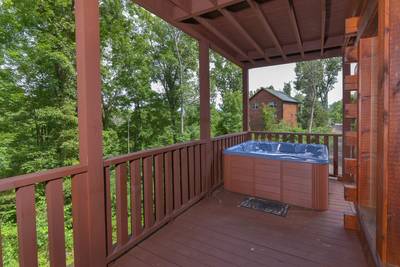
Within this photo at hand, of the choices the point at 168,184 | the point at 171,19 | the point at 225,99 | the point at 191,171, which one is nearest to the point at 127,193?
the point at 168,184

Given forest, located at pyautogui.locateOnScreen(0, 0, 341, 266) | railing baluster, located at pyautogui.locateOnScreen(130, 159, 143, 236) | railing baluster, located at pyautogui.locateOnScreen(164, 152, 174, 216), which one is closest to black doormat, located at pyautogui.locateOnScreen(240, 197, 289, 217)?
railing baluster, located at pyautogui.locateOnScreen(164, 152, 174, 216)

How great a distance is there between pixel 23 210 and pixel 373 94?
112 inches

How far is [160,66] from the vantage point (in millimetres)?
9656

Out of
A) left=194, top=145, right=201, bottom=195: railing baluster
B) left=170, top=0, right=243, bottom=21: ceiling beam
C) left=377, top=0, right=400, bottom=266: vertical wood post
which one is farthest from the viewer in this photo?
left=194, top=145, right=201, bottom=195: railing baluster

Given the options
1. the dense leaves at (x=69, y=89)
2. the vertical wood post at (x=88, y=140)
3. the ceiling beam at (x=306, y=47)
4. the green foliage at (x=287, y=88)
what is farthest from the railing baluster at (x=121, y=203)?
the green foliage at (x=287, y=88)

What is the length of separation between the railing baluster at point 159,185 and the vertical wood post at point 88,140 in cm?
83

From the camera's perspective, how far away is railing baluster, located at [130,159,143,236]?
88.2 inches

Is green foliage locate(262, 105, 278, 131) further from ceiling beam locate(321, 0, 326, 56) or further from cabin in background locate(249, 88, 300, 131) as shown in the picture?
ceiling beam locate(321, 0, 326, 56)

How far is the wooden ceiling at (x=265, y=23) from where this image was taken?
2656 mm

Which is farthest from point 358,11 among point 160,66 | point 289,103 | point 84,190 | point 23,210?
point 289,103

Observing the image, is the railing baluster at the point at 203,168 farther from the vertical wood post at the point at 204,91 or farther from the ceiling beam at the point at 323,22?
the ceiling beam at the point at 323,22

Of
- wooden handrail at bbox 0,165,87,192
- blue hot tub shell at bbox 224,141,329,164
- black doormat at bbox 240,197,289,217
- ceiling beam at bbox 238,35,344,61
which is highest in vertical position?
ceiling beam at bbox 238,35,344,61

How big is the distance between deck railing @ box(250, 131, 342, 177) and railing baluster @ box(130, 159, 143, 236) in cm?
372

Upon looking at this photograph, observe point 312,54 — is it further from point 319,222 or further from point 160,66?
point 160,66
